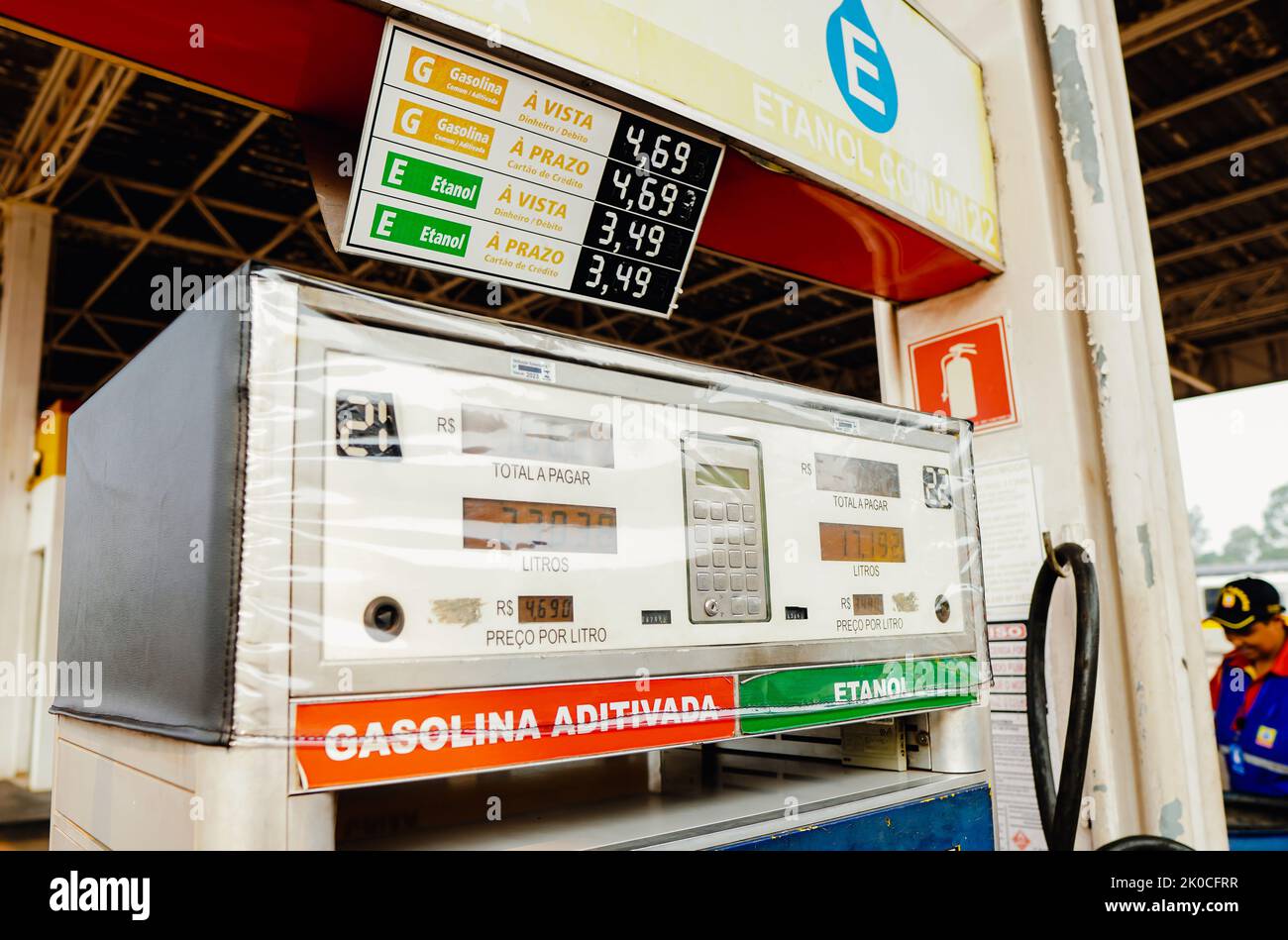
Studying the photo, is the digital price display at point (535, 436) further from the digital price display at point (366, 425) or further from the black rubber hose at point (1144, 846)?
the black rubber hose at point (1144, 846)

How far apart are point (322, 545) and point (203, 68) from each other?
2.31 feet

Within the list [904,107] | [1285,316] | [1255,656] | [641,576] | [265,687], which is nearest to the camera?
[265,687]

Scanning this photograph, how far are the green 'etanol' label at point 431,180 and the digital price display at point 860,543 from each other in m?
0.65

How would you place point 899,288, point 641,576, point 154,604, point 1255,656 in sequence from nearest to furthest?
1. point 154,604
2. point 641,576
3. point 899,288
4. point 1255,656

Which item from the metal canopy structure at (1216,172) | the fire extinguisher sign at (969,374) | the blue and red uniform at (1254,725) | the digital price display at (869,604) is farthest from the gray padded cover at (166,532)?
the metal canopy structure at (1216,172)

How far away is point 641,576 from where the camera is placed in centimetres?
104

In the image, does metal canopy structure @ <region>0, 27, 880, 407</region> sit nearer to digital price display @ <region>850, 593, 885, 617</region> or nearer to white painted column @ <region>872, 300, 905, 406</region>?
white painted column @ <region>872, 300, 905, 406</region>

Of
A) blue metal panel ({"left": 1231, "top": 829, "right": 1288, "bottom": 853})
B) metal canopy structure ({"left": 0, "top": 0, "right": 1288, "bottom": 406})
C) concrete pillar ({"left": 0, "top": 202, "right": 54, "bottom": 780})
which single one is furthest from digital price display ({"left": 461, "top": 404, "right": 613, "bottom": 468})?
concrete pillar ({"left": 0, "top": 202, "right": 54, "bottom": 780})

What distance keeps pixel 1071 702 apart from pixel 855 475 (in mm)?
518

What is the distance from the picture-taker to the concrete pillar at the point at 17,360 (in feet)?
27.3

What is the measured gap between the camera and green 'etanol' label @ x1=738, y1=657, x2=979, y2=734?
1114 millimetres
